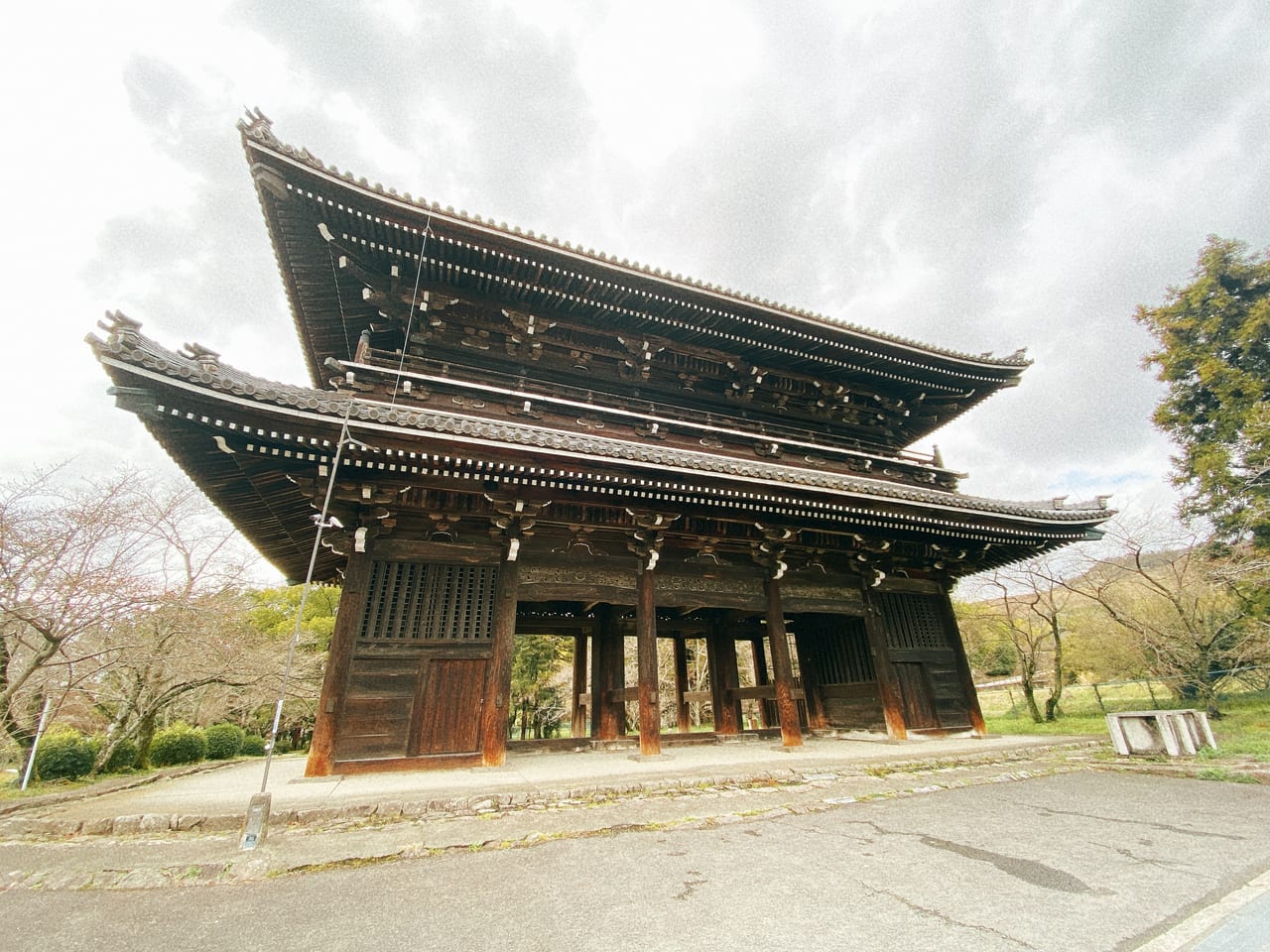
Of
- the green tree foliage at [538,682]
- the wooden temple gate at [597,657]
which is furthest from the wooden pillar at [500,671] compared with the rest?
the green tree foliage at [538,682]

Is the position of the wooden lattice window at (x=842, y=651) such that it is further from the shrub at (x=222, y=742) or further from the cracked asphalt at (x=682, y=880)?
the shrub at (x=222, y=742)

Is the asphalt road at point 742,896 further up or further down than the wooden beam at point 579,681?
further down

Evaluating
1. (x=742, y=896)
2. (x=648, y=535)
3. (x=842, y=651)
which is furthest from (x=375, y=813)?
(x=842, y=651)

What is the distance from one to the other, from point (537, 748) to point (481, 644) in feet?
12.4

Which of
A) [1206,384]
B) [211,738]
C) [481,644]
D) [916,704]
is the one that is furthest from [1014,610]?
[211,738]

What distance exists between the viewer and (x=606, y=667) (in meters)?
10.9

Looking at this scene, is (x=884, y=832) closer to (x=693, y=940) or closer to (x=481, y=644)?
(x=693, y=940)

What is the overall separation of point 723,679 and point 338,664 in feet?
27.4

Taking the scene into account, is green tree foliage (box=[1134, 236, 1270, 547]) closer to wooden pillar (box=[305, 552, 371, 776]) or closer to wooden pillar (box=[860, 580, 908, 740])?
wooden pillar (box=[860, 580, 908, 740])

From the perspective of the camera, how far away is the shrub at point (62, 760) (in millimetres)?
9367

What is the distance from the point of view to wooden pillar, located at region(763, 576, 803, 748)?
8.87 m

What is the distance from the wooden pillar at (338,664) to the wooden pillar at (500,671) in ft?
5.84

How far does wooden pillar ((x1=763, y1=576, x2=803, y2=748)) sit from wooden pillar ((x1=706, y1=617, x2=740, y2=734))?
90.7 inches

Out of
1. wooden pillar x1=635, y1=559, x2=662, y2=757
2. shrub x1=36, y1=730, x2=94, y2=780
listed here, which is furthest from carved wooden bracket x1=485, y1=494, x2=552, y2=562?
shrub x1=36, y1=730, x2=94, y2=780
